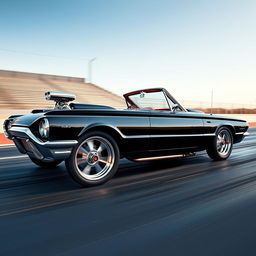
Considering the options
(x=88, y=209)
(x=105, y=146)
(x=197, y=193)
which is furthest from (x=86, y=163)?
(x=197, y=193)

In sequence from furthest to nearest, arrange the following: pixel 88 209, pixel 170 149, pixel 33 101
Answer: pixel 33 101 < pixel 170 149 < pixel 88 209

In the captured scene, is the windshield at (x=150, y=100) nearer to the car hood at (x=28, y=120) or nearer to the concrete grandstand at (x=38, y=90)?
the car hood at (x=28, y=120)

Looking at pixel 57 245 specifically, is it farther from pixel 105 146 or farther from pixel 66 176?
pixel 66 176

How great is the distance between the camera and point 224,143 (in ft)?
17.3

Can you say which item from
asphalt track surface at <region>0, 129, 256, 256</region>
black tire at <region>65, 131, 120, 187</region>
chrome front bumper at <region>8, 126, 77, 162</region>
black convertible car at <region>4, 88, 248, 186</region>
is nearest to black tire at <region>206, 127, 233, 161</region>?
black convertible car at <region>4, 88, 248, 186</region>

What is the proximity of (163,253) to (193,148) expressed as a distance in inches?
116

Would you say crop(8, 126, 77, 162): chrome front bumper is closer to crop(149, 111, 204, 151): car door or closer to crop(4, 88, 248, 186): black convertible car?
crop(4, 88, 248, 186): black convertible car

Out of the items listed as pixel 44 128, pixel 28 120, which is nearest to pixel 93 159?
pixel 44 128

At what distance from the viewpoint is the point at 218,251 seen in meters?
1.83

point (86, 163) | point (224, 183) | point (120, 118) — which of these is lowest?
point (224, 183)

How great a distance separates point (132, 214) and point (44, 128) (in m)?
1.39

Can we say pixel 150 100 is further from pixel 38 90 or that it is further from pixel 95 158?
pixel 38 90

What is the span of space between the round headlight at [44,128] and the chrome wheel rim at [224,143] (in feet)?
11.1

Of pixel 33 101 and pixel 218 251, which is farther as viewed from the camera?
pixel 33 101
